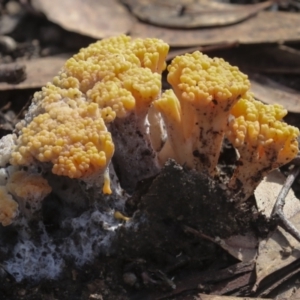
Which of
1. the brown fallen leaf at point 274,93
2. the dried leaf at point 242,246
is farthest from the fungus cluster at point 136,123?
the brown fallen leaf at point 274,93

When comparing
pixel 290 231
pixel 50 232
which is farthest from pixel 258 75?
pixel 50 232

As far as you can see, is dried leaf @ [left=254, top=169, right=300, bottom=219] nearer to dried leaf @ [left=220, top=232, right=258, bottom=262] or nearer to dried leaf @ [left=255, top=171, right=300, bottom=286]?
dried leaf @ [left=255, top=171, right=300, bottom=286]

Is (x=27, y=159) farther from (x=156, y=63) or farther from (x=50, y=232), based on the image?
(x=156, y=63)

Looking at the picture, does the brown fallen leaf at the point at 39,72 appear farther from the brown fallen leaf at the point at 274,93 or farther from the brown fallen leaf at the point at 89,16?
the brown fallen leaf at the point at 274,93

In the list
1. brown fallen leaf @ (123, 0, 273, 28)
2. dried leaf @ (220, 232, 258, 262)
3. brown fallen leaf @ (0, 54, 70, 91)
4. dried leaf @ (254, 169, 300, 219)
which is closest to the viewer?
dried leaf @ (220, 232, 258, 262)

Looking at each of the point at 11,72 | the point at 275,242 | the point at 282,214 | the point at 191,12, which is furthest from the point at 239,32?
the point at 275,242

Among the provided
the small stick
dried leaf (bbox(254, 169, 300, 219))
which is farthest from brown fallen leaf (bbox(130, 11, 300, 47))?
dried leaf (bbox(254, 169, 300, 219))

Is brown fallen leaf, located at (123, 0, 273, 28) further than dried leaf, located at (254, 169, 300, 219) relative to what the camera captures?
Yes
